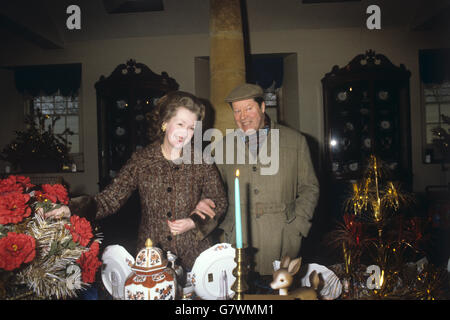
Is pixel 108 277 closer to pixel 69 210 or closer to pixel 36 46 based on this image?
pixel 69 210

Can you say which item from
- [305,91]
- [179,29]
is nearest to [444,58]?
[305,91]

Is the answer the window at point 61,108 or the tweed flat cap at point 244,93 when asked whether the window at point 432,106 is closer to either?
the tweed flat cap at point 244,93

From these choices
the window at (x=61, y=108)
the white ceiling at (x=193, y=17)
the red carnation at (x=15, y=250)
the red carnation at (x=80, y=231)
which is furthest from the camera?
the window at (x=61, y=108)

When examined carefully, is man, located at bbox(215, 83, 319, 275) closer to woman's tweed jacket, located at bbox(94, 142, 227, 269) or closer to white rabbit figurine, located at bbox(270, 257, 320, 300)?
woman's tweed jacket, located at bbox(94, 142, 227, 269)

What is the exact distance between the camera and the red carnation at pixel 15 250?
714mm

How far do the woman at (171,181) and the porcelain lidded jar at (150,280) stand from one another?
1.97 feet

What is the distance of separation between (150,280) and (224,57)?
2.15 m

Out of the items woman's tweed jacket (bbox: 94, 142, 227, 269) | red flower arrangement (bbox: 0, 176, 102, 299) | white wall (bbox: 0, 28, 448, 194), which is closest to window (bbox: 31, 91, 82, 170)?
white wall (bbox: 0, 28, 448, 194)

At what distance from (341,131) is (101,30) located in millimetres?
4167

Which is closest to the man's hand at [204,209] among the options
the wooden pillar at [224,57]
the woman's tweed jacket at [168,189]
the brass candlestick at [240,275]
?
the woman's tweed jacket at [168,189]

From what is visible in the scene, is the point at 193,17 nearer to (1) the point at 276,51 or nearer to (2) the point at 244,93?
(1) the point at 276,51

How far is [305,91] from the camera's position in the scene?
510 cm

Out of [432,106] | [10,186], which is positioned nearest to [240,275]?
[10,186]

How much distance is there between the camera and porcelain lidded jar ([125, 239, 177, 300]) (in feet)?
2.56
